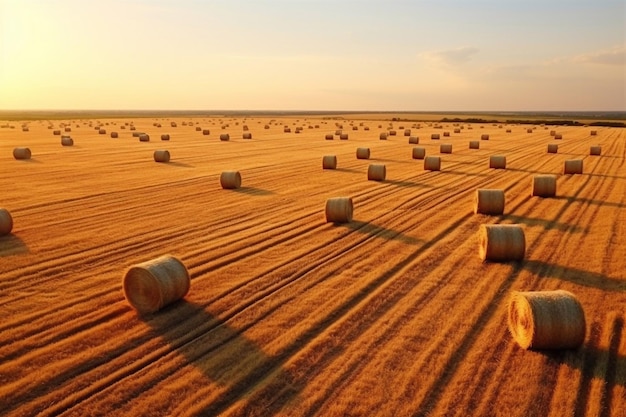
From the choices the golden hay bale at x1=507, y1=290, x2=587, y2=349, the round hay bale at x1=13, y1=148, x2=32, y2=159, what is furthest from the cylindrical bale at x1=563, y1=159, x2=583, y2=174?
the round hay bale at x1=13, y1=148, x2=32, y2=159

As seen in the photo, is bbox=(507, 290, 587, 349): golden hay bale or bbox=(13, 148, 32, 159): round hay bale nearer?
bbox=(507, 290, 587, 349): golden hay bale

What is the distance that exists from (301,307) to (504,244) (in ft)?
15.3

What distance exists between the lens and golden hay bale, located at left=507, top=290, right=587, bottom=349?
7.32 meters

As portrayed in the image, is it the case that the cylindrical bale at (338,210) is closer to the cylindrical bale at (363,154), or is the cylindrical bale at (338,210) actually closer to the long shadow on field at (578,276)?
the long shadow on field at (578,276)

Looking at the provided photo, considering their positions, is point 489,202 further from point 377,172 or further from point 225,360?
point 225,360

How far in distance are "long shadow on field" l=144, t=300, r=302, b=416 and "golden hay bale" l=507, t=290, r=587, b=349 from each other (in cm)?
327

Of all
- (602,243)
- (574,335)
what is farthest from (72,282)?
(602,243)

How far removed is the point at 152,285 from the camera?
8672mm

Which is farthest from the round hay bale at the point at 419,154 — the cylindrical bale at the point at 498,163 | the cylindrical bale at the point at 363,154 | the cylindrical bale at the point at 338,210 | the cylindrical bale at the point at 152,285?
the cylindrical bale at the point at 152,285

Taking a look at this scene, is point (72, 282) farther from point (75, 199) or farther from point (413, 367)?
point (75, 199)

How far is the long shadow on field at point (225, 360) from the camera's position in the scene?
20.5 ft

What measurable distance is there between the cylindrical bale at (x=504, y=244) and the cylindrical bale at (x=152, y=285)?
6047 millimetres

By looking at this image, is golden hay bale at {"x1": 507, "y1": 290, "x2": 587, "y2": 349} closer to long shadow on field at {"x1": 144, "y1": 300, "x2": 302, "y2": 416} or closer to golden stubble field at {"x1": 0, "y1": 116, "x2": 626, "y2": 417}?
golden stubble field at {"x1": 0, "y1": 116, "x2": 626, "y2": 417}

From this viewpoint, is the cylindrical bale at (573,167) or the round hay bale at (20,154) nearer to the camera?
the cylindrical bale at (573,167)
